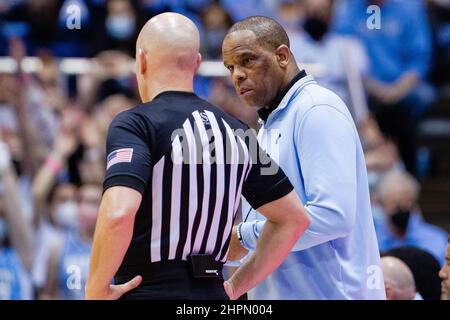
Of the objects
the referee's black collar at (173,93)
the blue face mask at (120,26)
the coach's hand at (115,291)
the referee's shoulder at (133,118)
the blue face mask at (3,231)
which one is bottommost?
the coach's hand at (115,291)

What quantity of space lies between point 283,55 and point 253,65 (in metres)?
0.11

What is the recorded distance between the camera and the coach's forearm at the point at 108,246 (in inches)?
97.0

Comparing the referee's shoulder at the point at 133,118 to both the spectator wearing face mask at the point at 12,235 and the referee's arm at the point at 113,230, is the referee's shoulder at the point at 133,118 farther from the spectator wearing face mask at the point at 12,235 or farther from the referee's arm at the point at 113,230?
the spectator wearing face mask at the point at 12,235

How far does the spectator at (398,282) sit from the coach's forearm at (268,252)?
1.15 metres

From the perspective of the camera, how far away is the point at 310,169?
3.10 m

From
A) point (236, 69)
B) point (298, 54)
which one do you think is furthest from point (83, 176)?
point (236, 69)

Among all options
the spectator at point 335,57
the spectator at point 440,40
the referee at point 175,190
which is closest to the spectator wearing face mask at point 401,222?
the spectator at point 335,57

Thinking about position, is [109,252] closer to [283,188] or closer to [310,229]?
[283,188]

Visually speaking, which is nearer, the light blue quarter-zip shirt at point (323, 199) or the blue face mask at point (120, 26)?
the light blue quarter-zip shirt at point (323, 199)

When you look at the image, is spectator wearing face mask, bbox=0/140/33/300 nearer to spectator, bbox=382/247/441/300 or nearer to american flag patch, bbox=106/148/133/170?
spectator, bbox=382/247/441/300

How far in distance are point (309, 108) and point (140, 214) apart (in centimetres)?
80

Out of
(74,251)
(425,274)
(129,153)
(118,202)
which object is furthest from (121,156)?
(74,251)

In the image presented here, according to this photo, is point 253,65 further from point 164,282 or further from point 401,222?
point 401,222

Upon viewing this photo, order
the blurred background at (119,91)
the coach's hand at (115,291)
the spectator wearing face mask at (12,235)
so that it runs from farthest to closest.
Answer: the blurred background at (119,91) → the spectator wearing face mask at (12,235) → the coach's hand at (115,291)
